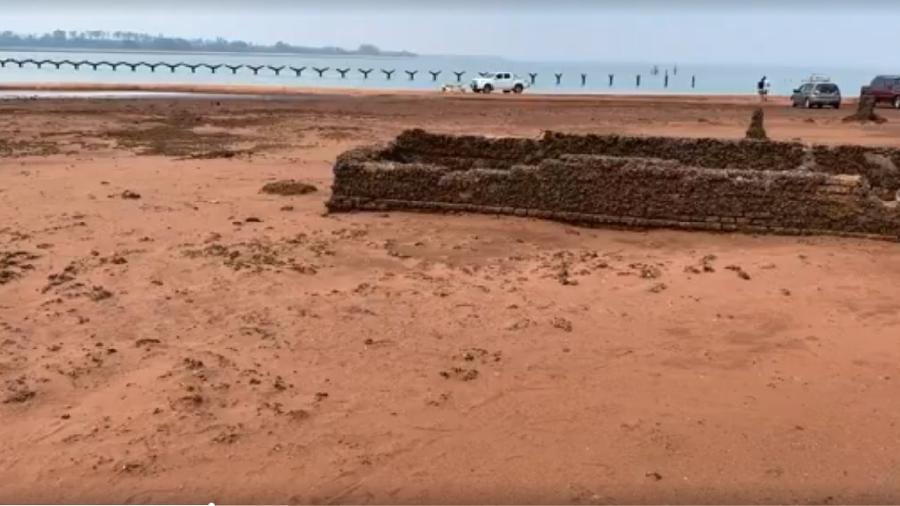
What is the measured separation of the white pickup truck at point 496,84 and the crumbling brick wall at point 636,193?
47.2m

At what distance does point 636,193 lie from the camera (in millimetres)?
10852

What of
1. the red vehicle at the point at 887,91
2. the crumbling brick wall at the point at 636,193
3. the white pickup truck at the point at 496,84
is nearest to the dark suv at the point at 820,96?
the red vehicle at the point at 887,91

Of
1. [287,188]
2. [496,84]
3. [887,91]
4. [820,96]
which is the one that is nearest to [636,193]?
[287,188]

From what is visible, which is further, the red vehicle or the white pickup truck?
the white pickup truck

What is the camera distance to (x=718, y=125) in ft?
106

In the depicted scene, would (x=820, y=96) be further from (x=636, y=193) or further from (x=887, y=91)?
(x=636, y=193)

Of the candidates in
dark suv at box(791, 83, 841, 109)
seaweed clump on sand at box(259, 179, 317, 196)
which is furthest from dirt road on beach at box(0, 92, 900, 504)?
dark suv at box(791, 83, 841, 109)

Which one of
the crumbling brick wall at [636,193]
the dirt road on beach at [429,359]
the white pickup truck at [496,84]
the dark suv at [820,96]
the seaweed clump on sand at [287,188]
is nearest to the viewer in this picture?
the dirt road on beach at [429,359]

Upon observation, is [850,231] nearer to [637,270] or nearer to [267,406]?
[637,270]

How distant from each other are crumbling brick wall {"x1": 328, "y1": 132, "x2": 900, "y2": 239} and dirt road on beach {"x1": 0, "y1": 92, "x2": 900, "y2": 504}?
0.31m

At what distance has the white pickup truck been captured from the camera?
58.8 meters

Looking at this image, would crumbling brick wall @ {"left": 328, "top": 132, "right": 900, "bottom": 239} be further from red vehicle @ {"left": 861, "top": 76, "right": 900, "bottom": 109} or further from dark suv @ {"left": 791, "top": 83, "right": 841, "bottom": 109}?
red vehicle @ {"left": 861, "top": 76, "right": 900, "bottom": 109}

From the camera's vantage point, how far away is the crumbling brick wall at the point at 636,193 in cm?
1042

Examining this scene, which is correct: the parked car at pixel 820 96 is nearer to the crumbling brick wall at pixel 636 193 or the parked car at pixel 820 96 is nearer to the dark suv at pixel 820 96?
the dark suv at pixel 820 96
